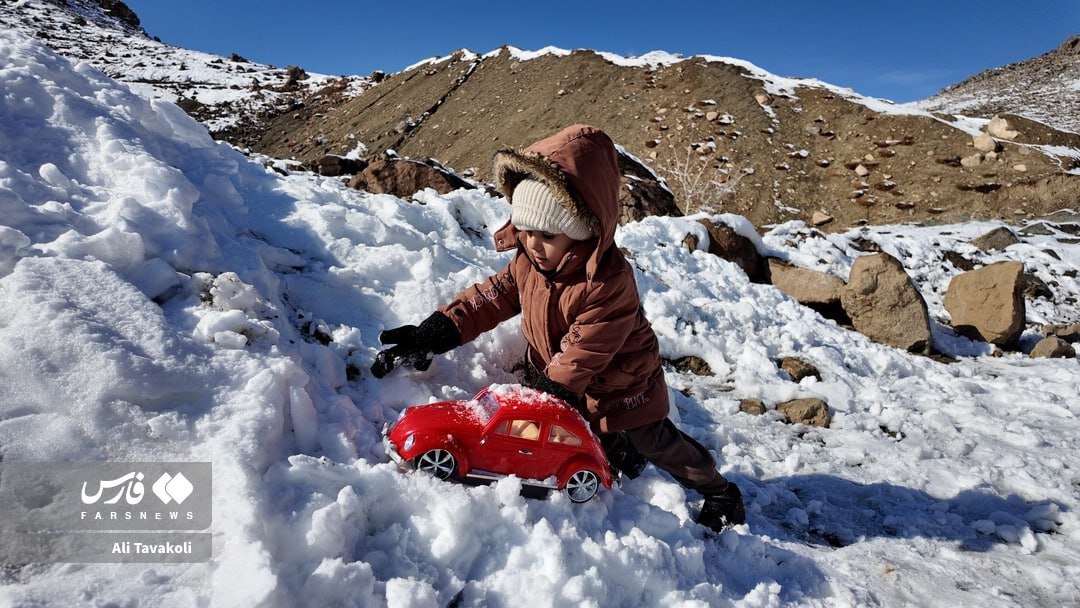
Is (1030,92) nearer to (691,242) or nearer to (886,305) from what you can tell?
(886,305)

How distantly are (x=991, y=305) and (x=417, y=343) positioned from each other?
291 inches

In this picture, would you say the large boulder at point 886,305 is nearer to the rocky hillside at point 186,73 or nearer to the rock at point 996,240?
the rock at point 996,240

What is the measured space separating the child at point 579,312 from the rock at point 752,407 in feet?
5.65

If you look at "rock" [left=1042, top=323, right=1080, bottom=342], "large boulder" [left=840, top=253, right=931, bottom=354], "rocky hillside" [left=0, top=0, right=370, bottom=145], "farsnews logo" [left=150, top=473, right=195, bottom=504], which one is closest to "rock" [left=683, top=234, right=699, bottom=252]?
"large boulder" [left=840, top=253, right=931, bottom=354]

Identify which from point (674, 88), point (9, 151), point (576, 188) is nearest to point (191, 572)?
point (576, 188)

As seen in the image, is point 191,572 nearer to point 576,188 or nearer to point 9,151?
point 576,188

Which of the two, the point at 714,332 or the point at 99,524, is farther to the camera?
the point at 714,332

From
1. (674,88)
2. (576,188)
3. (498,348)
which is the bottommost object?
(498,348)

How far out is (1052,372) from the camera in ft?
18.7

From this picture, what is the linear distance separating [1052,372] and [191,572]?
24.6 feet

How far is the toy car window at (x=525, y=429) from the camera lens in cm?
246

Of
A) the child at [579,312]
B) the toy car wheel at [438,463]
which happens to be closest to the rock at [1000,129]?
the child at [579,312]

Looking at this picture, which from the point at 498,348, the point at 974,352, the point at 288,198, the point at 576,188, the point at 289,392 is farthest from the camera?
the point at 974,352

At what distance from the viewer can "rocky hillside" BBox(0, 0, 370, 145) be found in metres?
32.2
